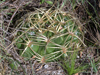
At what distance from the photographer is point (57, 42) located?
1034 millimetres

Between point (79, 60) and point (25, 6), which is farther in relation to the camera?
point (25, 6)

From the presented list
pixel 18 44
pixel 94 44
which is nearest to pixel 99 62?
pixel 94 44

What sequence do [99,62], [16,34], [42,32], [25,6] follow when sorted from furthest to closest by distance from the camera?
[25,6] → [99,62] → [16,34] → [42,32]

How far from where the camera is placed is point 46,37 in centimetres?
99

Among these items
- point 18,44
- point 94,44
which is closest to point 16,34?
point 18,44

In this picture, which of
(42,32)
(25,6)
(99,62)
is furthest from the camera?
(25,6)

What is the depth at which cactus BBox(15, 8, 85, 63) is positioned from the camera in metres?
1.00

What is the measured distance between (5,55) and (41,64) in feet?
1.19

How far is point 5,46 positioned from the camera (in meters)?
1.14

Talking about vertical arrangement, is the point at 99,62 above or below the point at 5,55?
below

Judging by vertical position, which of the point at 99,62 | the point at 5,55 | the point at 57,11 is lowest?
the point at 99,62

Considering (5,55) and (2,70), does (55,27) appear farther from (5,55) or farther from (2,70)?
(2,70)

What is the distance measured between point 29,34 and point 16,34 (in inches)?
6.2

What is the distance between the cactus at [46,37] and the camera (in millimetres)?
997
